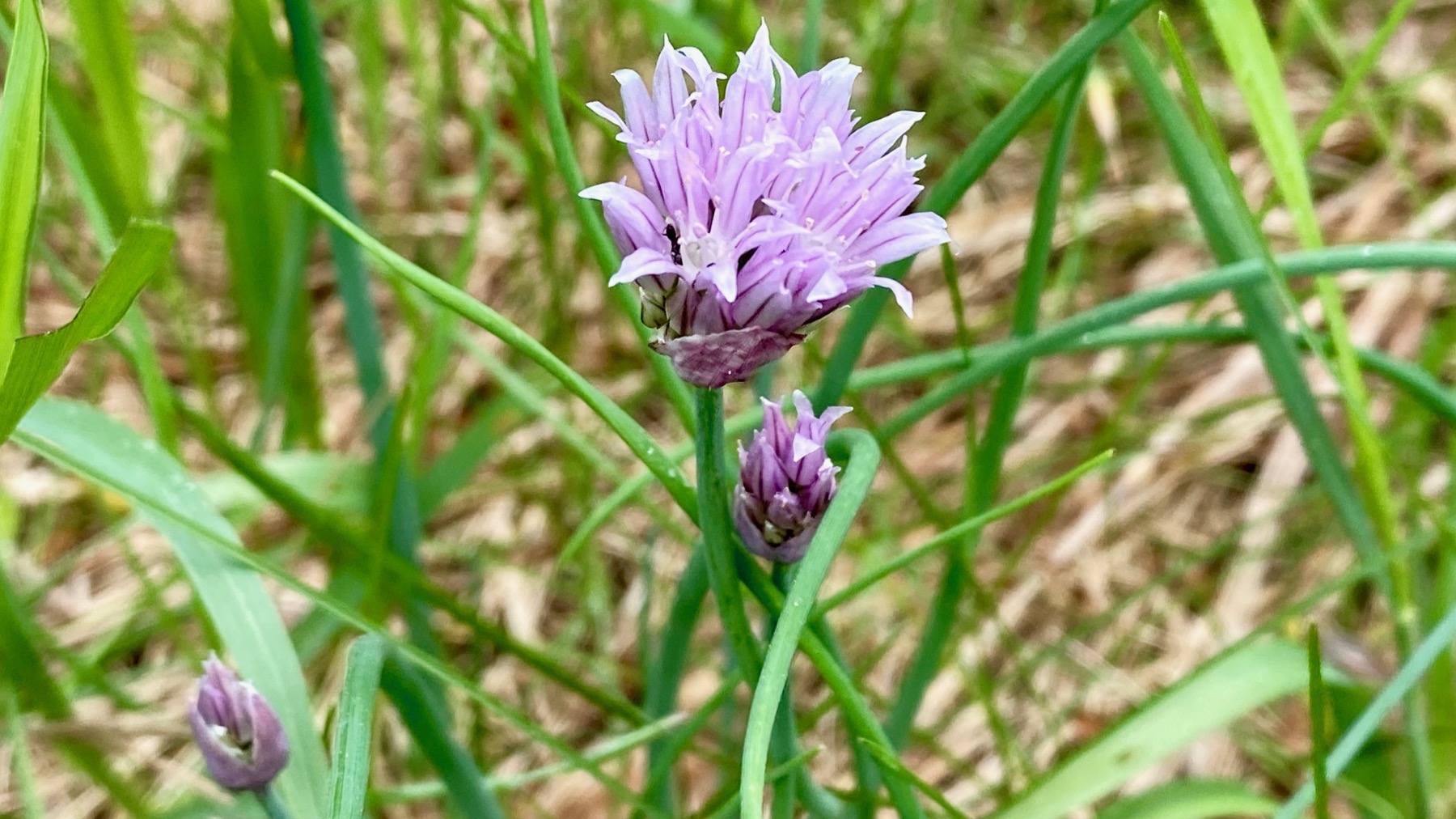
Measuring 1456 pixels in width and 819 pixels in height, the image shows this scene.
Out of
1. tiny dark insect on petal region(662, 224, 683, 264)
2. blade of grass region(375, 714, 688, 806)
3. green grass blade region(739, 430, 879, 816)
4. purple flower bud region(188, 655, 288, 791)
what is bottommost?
blade of grass region(375, 714, 688, 806)

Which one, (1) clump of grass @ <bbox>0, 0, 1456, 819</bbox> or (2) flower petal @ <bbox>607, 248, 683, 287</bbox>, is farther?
(1) clump of grass @ <bbox>0, 0, 1456, 819</bbox>

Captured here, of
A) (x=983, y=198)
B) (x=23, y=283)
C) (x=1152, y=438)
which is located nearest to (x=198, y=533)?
(x=23, y=283)

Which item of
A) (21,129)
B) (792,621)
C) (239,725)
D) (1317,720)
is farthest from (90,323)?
(1317,720)

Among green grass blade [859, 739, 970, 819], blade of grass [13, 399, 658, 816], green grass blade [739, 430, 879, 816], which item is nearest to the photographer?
green grass blade [739, 430, 879, 816]

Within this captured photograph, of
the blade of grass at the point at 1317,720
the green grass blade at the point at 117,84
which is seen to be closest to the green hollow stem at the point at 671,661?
the blade of grass at the point at 1317,720

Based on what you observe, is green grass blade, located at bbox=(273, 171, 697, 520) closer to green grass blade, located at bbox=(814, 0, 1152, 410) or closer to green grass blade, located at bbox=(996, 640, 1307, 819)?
green grass blade, located at bbox=(814, 0, 1152, 410)

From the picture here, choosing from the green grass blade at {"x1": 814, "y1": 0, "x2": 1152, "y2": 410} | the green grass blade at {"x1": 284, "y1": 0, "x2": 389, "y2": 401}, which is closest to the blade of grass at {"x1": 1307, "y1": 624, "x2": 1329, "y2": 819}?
the green grass blade at {"x1": 814, "y1": 0, "x2": 1152, "y2": 410}

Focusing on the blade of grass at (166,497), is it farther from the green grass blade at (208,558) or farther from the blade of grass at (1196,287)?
the blade of grass at (1196,287)
